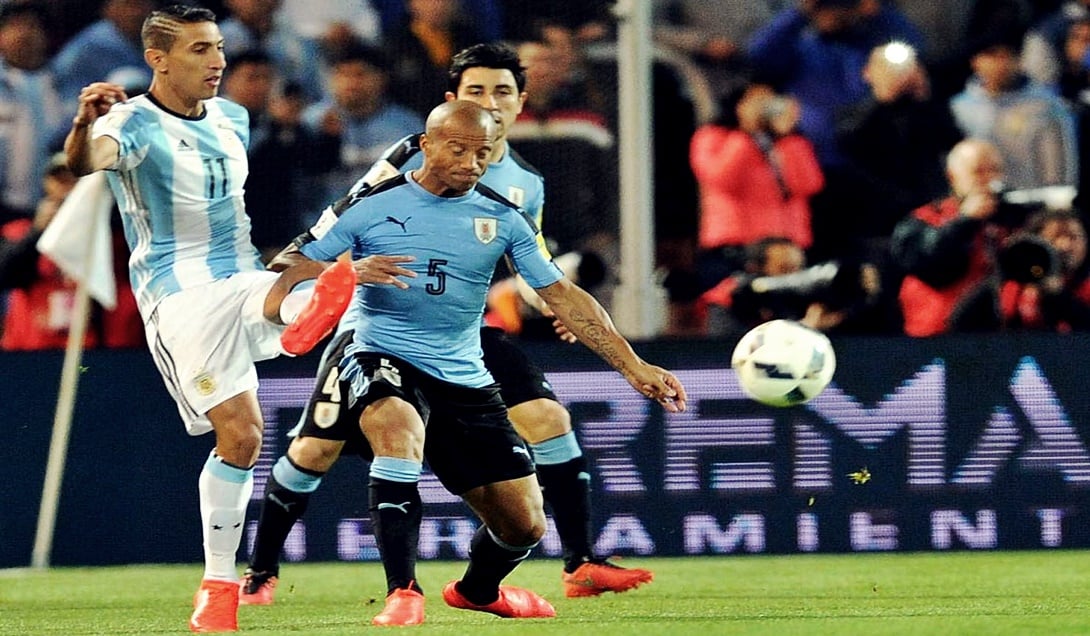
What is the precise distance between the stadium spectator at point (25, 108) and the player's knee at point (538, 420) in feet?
12.8

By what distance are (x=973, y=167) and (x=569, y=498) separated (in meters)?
3.47

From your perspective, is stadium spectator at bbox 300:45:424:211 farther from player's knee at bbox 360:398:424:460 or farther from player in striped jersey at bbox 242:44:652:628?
player's knee at bbox 360:398:424:460

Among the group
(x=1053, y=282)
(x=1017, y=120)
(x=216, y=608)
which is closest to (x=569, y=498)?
(x=216, y=608)

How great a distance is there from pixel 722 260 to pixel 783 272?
0.50m

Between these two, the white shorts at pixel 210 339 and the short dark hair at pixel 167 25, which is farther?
the short dark hair at pixel 167 25

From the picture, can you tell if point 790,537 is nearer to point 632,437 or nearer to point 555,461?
point 632,437

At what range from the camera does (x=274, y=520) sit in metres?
7.46

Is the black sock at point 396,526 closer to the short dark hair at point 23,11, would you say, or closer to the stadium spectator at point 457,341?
the stadium spectator at point 457,341

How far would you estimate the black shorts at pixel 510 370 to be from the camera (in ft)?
24.9

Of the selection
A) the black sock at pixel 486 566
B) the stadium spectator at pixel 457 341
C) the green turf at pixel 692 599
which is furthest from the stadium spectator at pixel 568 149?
the black sock at pixel 486 566

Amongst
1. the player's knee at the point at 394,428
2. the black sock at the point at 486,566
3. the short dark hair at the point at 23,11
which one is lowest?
the black sock at the point at 486,566

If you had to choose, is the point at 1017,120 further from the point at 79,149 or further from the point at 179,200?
the point at 79,149

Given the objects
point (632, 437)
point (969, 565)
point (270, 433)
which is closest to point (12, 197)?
point (270, 433)

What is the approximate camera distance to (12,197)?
10.4m
